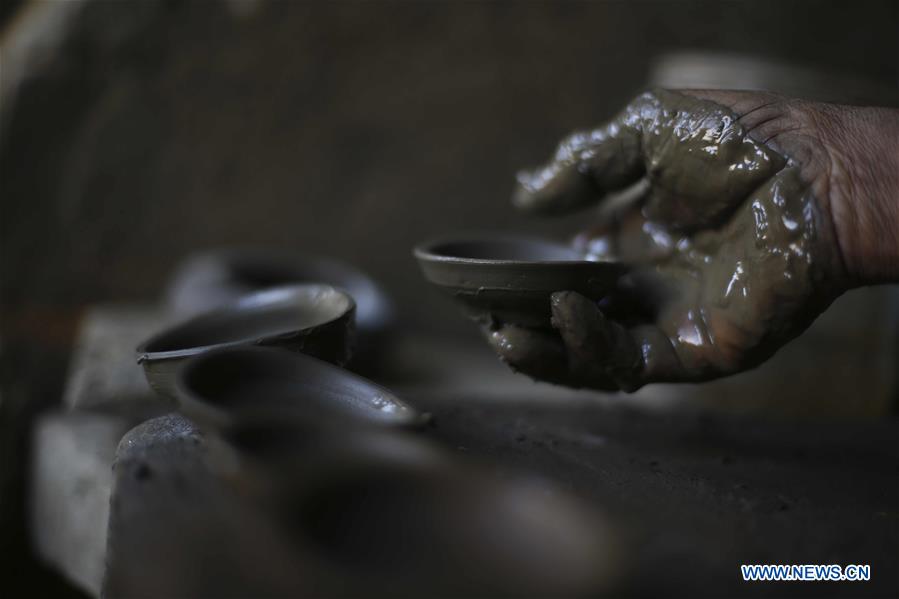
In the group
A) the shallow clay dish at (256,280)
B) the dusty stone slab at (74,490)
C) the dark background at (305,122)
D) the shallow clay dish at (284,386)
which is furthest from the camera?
the shallow clay dish at (256,280)

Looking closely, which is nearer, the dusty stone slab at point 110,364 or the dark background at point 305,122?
the dusty stone slab at point 110,364

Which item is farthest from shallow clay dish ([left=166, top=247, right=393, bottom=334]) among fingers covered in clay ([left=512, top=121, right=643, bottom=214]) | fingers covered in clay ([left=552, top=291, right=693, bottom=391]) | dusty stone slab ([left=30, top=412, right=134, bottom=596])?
fingers covered in clay ([left=552, top=291, right=693, bottom=391])

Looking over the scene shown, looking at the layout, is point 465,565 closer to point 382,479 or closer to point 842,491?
point 382,479

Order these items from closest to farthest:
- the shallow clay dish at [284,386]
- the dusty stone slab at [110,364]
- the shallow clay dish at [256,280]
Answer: the shallow clay dish at [284,386]
the dusty stone slab at [110,364]
the shallow clay dish at [256,280]

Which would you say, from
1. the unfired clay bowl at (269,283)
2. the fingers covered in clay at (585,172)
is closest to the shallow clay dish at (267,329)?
the fingers covered in clay at (585,172)

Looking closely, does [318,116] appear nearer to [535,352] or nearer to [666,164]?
[666,164]

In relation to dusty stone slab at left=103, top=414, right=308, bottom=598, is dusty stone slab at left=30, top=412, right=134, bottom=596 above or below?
below

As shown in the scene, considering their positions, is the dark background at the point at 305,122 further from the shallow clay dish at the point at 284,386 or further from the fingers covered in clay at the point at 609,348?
the fingers covered in clay at the point at 609,348

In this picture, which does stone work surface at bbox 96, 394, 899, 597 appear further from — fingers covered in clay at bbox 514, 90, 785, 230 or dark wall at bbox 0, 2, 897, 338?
dark wall at bbox 0, 2, 897, 338

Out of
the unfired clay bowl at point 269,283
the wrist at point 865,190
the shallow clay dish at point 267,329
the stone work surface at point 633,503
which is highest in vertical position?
the wrist at point 865,190
